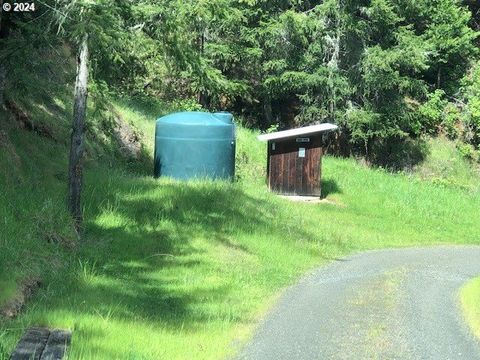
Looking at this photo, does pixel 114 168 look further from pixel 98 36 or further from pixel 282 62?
pixel 282 62

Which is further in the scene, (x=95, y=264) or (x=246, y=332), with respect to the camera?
(x=95, y=264)

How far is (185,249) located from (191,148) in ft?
22.7

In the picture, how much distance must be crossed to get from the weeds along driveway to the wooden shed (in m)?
A: 7.30

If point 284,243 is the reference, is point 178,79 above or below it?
above

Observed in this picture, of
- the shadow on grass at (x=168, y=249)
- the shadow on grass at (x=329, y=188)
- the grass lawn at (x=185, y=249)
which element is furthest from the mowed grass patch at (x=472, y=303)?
the shadow on grass at (x=329, y=188)

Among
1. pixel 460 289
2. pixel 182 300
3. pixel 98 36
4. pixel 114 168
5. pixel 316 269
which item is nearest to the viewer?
pixel 182 300

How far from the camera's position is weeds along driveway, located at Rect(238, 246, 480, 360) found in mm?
7234

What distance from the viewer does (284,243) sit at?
13742 mm

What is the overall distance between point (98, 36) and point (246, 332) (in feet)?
17.1

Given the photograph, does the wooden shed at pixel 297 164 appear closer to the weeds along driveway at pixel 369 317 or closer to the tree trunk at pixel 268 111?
the weeds along driveway at pixel 369 317

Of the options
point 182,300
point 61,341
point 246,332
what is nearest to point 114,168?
point 182,300

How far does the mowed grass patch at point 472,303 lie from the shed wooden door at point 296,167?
894 centimetres

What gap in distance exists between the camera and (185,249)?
11.7 m

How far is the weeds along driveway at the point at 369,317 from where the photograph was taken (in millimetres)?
7234
